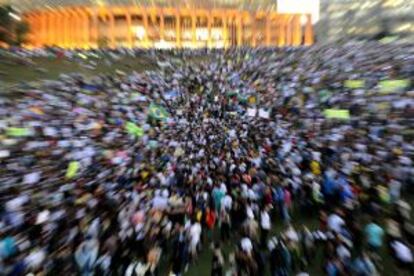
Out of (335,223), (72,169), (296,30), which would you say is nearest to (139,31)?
(296,30)

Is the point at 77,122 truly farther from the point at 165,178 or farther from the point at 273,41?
the point at 273,41

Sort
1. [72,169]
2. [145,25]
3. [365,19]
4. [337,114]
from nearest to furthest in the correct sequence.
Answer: [72,169], [337,114], [365,19], [145,25]

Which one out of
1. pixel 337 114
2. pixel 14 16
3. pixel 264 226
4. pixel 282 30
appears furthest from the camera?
pixel 282 30

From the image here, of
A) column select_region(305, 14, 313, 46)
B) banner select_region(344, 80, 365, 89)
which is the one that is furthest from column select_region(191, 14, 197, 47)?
banner select_region(344, 80, 365, 89)

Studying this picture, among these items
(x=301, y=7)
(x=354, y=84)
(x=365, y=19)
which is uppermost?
(x=301, y=7)

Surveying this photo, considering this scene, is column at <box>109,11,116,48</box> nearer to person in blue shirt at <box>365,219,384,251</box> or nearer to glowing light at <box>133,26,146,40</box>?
glowing light at <box>133,26,146,40</box>

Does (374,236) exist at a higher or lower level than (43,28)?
lower

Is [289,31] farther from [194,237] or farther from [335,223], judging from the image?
[194,237]
